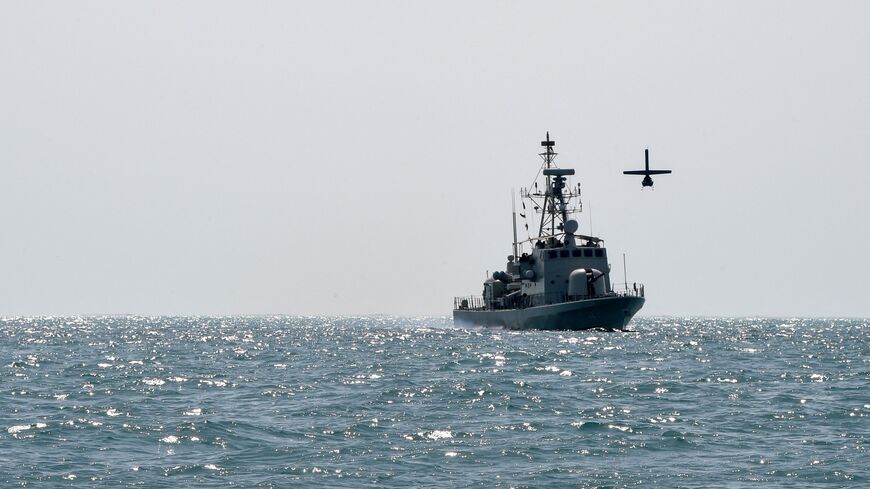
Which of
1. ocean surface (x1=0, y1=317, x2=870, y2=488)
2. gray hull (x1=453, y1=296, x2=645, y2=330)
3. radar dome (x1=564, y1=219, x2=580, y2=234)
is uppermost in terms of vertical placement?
radar dome (x1=564, y1=219, x2=580, y2=234)

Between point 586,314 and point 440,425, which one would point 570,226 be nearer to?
point 586,314

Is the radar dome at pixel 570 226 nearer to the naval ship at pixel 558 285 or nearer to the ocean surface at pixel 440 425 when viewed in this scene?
the naval ship at pixel 558 285

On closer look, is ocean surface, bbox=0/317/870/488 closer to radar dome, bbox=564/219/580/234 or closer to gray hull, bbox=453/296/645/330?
gray hull, bbox=453/296/645/330

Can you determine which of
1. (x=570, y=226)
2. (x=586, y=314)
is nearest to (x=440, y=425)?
(x=586, y=314)

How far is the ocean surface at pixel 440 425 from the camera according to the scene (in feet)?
65.0

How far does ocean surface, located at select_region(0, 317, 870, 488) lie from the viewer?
779 inches

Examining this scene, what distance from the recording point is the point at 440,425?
83.7 ft

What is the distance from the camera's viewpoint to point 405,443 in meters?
23.0

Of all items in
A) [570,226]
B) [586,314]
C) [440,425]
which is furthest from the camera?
[570,226]

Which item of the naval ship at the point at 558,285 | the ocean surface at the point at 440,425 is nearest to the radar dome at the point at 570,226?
the naval ship at the point at 558,285

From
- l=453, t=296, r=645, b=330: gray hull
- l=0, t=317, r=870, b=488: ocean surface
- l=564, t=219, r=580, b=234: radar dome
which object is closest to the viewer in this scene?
l=0, t=317, r=870, b=488: ocean surface

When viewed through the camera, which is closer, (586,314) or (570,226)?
(586,314)

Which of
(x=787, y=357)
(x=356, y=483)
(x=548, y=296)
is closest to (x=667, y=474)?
(x=356, y=483)

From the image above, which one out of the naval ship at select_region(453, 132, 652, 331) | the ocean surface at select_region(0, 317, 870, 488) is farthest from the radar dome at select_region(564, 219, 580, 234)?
the ocean surface at select_region(0, 317, 870, 488)
